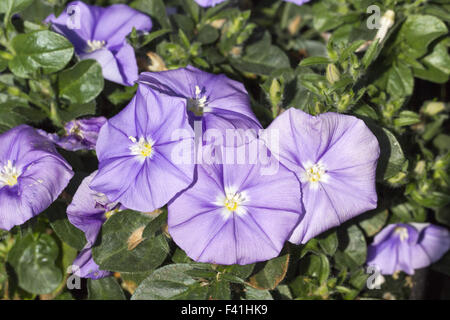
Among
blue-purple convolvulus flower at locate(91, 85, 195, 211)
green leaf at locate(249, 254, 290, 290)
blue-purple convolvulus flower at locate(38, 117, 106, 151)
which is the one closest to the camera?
blue-purple convolvulus flower at locate(91, 85, 195, 211)

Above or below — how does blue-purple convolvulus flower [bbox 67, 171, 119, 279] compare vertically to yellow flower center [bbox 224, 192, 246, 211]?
below

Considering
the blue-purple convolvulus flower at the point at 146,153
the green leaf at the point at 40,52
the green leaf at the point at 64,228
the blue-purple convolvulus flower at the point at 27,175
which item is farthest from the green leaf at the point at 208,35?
the green leaf at the point at 64,228

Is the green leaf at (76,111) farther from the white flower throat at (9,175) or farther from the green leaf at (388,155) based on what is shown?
the green leaf at (388,155)

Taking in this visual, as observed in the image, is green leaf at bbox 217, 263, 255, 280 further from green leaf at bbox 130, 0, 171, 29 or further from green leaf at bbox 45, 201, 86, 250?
green leaf at bbox 130, 0, 171, 29

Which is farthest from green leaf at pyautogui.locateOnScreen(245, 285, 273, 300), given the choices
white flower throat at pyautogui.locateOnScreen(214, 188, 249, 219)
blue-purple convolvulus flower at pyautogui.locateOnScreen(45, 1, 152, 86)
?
blue-purple convolvulus flower at pyautogui.locateOnScreen(45, 1, 152, 86)

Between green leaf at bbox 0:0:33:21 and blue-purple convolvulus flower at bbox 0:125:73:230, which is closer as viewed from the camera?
blue-purple convolvulus flower at bbox 0:125:73:230

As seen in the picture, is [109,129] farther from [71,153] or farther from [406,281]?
[406,281]
